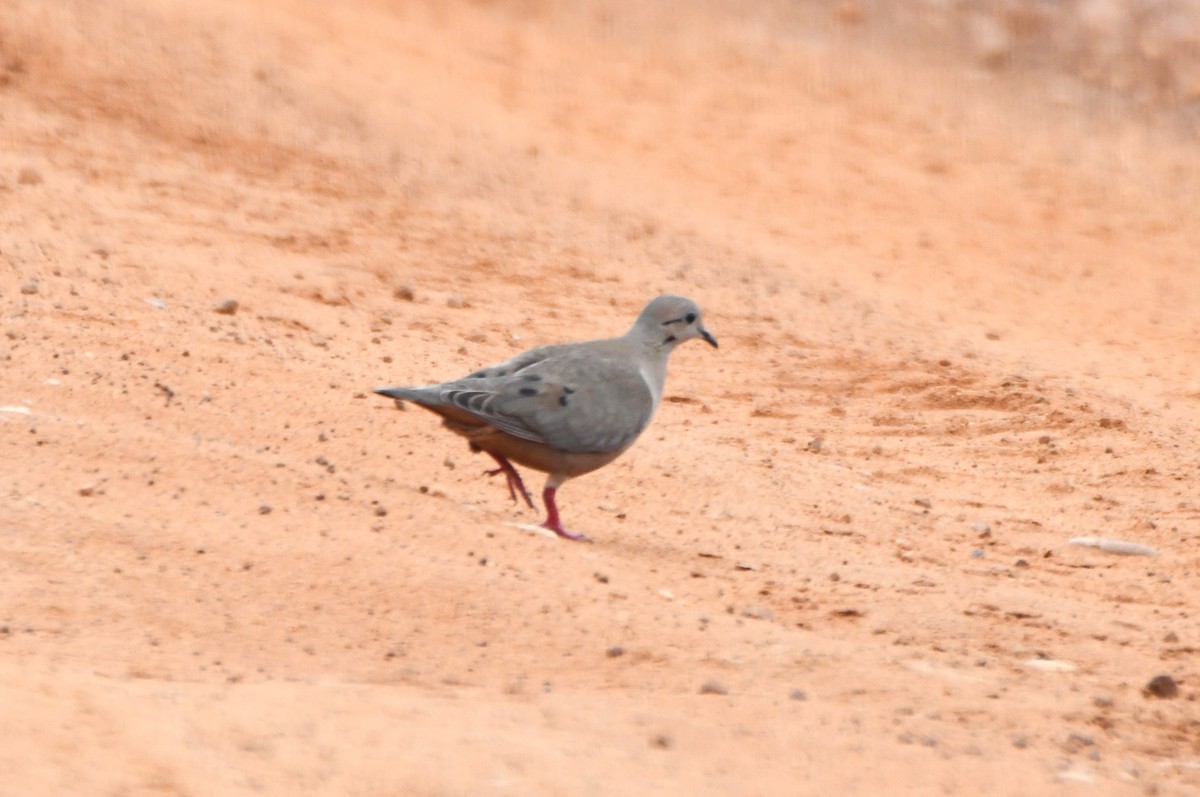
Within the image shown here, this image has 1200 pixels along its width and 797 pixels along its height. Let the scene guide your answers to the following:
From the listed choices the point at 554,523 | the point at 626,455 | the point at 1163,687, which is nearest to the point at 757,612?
the point at 554,523

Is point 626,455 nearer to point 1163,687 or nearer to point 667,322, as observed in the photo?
point 667,322

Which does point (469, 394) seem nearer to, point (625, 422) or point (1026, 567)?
point (625, 422)

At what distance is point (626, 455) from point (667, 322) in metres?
0.88

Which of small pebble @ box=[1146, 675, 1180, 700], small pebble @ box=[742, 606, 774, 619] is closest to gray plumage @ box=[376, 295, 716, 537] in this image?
small pebble @ box=[742, 606, 774, 619]

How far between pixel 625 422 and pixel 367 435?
123cm

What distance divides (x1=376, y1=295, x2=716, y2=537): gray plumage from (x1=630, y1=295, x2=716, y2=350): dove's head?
0.16 metres

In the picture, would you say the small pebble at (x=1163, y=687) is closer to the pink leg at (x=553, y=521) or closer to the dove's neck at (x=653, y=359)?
the pink leg at (x=553, y=521)

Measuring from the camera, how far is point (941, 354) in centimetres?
983

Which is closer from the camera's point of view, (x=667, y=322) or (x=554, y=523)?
(x=554, y=523)

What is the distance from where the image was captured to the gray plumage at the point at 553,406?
232 inches

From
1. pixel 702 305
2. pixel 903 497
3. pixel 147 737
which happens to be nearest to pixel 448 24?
pixel 702 305

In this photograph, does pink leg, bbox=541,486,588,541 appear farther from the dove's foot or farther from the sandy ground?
the sandy ground

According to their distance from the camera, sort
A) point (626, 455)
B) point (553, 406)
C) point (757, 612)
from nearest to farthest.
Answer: point (757, 612), point (553, 406), point (626, 455)

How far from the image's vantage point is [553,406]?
596 centimetres
